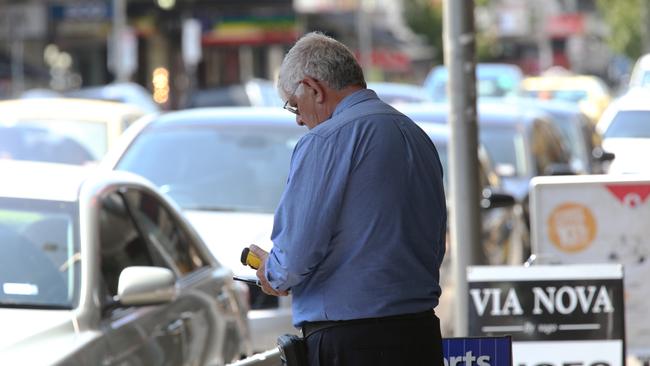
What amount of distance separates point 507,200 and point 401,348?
6.84 metres

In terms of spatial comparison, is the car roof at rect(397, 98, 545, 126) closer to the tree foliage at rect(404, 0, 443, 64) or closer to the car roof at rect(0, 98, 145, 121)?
the car roof at rect(0, 98, 145, 121)

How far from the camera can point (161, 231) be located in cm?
748

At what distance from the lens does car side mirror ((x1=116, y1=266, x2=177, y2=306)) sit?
6.29 meters

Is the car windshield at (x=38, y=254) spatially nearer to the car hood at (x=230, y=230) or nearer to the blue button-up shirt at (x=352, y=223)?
the blue button-up shirt at (x=352, y=223)

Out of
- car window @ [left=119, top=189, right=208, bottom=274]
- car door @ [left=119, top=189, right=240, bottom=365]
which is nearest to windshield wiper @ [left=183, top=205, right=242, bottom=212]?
car door @ [left=119, top=189, right=240, bottom=365]

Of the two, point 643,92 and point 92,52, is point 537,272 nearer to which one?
point 643,92

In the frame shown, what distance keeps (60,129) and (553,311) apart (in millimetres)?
6763

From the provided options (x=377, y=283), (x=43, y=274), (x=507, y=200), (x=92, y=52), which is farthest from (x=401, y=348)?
(x=92, y=52)

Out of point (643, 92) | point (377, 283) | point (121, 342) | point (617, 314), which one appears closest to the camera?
point (377, 283)

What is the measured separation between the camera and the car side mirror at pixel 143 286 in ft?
20.6

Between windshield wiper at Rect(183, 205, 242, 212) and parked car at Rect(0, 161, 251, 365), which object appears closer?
parked car at Rect(0, 161, 251, 365)

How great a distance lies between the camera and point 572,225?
8.13m

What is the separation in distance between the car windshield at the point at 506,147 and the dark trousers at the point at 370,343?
400 inches

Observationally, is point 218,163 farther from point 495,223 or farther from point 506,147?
point 506,147
